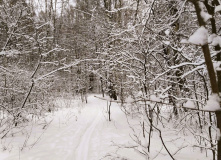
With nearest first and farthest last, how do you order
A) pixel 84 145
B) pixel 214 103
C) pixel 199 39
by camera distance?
1. pixel 199 39
2. pixel 214 103
3. pixel 84 145

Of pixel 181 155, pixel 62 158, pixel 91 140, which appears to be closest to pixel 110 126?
pixel 91 140

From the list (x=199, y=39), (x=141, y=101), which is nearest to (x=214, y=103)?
(x=199, y=39)

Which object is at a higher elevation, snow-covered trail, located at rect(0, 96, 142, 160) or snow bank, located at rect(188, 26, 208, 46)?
snow bank, located at rect(188, 26, 208, 46)

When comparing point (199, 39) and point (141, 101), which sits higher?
point (199, 39)

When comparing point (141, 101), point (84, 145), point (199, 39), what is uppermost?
point (199, 39)

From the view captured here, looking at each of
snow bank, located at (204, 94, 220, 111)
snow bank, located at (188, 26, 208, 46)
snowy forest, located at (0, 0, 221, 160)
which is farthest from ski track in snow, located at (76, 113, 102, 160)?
snow bank, located at (188, 26, 208, 46)

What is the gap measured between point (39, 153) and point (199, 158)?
407 cm

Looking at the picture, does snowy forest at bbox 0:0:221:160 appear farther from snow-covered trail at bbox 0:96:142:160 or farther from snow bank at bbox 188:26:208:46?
snow bank at bbox 188:26:208:46

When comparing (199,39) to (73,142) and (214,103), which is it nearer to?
(214,103)

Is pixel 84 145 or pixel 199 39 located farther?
pixel 84 145

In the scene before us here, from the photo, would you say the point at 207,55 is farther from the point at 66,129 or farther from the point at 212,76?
the point at 66,129

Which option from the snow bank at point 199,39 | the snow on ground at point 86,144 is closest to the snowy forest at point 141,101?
the snow on ground at point 86,144

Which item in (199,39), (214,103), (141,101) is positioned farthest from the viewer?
(141,101)

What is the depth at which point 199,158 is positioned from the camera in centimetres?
429
